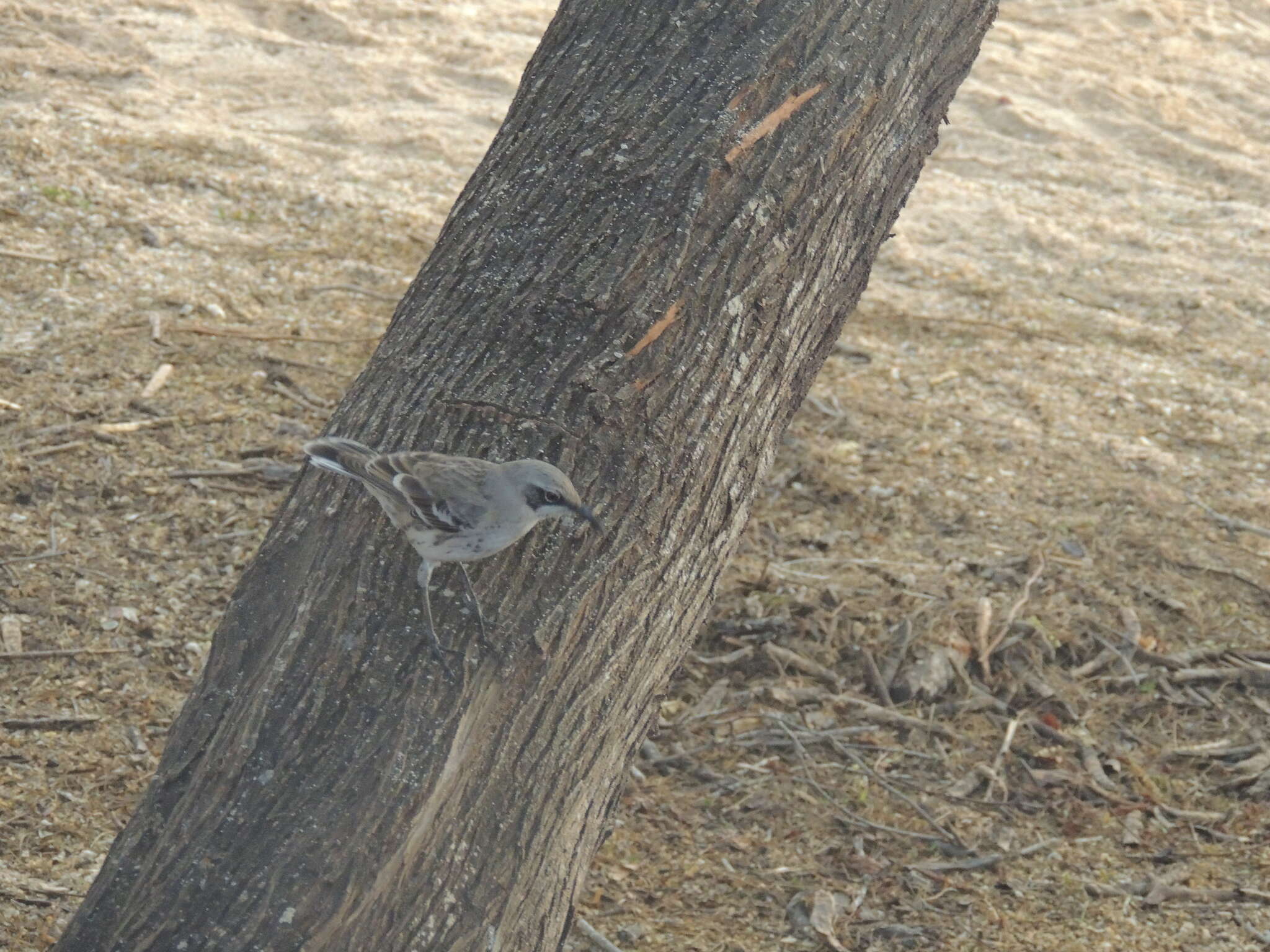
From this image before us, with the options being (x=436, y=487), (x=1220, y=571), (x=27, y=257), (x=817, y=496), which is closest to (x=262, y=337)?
(x=27, y=257)

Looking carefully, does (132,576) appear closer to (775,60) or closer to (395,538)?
(395,538)

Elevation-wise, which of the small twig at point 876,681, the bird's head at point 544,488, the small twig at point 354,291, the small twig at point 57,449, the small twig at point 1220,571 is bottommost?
the small twig at point 57,449

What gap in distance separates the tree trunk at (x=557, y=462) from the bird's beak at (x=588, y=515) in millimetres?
62

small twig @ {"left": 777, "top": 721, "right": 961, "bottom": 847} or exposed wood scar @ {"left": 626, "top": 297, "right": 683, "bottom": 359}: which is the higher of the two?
exposed wood scar @ {"left": 626, "top": 297, "right": 683, "bottom": 359}

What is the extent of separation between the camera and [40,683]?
4016 mm

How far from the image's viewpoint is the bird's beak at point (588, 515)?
9.18 ft

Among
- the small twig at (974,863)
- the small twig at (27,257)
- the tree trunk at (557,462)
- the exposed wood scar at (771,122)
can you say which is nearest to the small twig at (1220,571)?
the small twig at (974,863)

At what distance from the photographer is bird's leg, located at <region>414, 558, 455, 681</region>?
2.65 meters

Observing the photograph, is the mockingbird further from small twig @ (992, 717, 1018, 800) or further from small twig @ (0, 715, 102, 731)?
small twig @ (992, 717, 1018, 800)

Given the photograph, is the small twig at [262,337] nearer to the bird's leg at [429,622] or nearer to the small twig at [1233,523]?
the bird's leg at [429,622]

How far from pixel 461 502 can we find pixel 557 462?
36 centimetres

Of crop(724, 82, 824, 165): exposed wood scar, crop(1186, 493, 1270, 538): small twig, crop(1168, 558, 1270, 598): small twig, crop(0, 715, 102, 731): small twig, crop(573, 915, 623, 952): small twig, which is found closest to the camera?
crop(724, 82, 824, 165): exposed wood scar

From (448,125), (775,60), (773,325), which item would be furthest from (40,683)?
(448,125)

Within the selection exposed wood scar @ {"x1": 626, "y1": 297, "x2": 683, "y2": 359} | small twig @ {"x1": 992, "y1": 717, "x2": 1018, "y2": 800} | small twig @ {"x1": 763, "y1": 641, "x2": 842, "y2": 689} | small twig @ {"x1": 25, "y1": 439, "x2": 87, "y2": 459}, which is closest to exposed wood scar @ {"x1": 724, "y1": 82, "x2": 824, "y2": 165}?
exposed wood scar @ {"x1": 626, "y1": 297, "x2": 683, "y2": 359}
